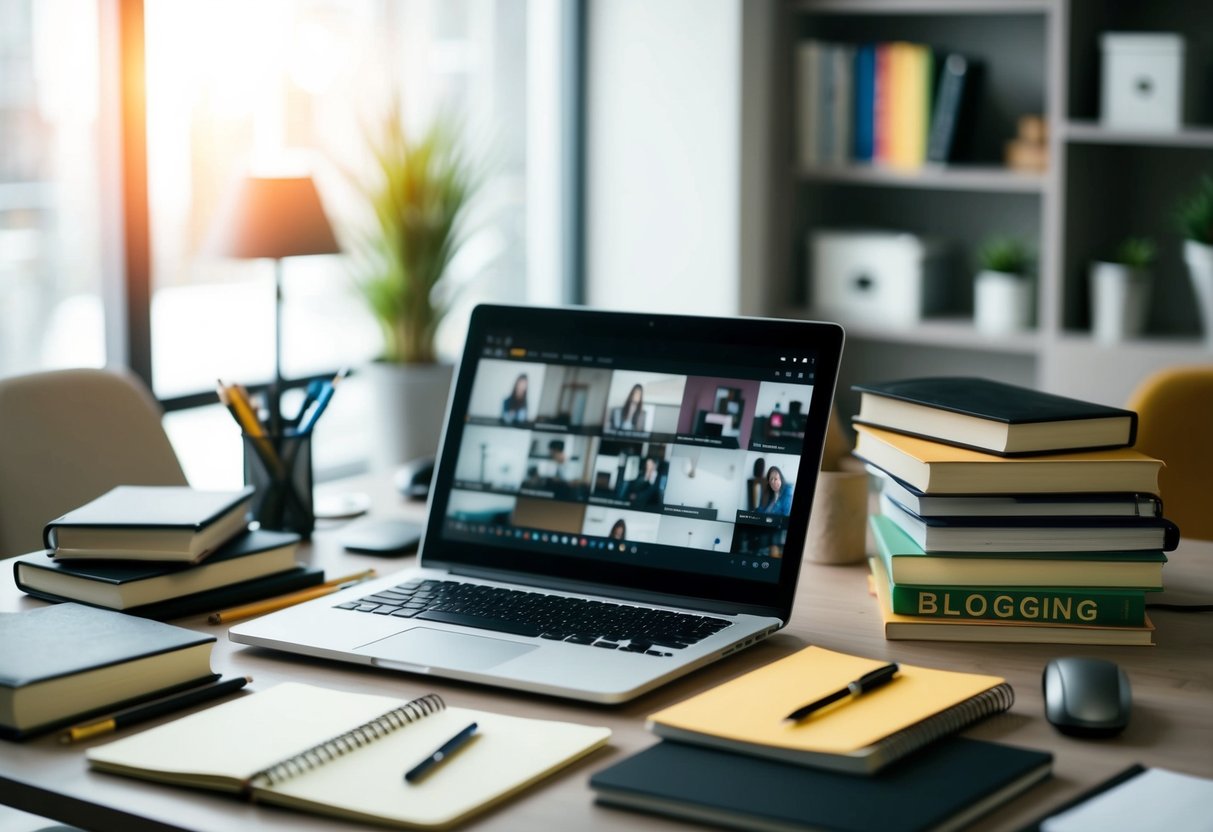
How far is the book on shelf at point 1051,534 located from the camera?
4.09 ft

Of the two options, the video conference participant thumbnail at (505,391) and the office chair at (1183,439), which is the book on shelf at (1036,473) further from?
the office chair at (1183,439)

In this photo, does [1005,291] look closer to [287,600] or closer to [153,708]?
[287,600]

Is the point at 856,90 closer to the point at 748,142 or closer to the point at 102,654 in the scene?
the point at 748,142

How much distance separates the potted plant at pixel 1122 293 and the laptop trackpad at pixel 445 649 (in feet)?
7.74

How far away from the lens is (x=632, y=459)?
136 centimetres

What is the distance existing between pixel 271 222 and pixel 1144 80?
1.96 meters

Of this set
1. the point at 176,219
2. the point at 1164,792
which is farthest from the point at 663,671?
the point at 176,219

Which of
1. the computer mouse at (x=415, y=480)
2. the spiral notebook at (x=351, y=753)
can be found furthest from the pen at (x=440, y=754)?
the computer mouse at (x=415, y=480)

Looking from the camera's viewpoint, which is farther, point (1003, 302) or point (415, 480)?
point (1003, 302)

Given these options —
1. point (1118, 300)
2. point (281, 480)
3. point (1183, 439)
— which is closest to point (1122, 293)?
point (1118, 300)

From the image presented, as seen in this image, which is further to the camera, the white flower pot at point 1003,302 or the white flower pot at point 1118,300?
the white flower pot at point 1003,302

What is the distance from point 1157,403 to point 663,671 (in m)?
1.06

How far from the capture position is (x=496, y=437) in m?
1.43

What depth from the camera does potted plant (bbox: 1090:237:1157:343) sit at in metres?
3.15
